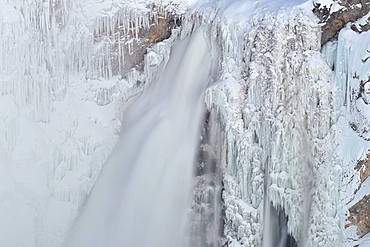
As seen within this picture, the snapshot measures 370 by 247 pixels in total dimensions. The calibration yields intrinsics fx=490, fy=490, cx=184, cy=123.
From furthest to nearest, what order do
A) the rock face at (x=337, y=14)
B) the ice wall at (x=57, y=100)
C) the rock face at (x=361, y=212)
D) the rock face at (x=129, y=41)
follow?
the rock face at (x=129, y=41), the ice wall at (x=57, y=100), the rock face at (x=337, y=14), the rock face at (x=361, y=212)

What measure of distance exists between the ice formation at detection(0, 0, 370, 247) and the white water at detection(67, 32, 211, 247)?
0.25 m

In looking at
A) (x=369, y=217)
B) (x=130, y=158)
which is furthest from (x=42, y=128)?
(x=369, y=217)

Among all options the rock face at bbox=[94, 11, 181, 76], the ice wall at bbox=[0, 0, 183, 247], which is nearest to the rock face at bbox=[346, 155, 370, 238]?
the ice wall at bbox=[0, 0, 183, 247]

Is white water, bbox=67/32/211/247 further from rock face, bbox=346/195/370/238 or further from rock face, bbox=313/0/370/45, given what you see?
rock face, bbox=346/195/370/238

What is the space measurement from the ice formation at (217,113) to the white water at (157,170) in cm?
25

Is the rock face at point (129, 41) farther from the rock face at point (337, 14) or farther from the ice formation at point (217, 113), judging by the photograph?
the rock face at point (337, 14)

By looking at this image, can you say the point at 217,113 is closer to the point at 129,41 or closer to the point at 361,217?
the point at 361,217

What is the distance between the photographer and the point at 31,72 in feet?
30.1

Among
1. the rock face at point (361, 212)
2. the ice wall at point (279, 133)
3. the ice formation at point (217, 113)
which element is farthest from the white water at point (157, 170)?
the rock face at point (361, 212)

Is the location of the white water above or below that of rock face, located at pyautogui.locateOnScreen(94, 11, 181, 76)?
below

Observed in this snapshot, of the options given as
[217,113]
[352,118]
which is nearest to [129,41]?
[217,113]

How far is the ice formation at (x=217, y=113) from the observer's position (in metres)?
7.07

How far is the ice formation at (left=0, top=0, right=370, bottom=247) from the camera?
707 cm

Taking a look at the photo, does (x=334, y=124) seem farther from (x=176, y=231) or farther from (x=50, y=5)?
(x=50, y=5)
